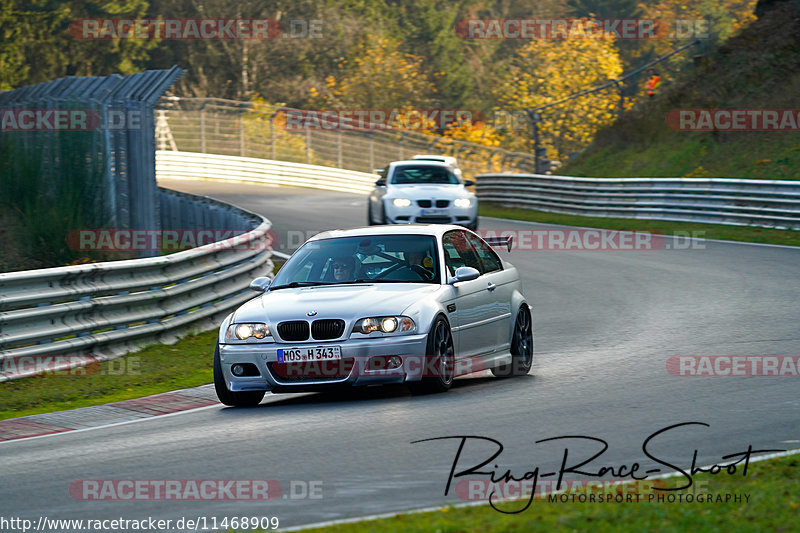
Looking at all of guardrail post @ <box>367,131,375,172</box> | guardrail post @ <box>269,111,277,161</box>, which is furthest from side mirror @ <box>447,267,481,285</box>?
guardrail post @ <box>367,131,375,172</box>

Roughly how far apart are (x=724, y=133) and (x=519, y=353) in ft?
80.2

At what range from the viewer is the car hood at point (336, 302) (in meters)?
9.78

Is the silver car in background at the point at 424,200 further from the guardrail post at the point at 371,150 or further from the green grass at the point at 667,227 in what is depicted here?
the guardrail post at the point at 371,150

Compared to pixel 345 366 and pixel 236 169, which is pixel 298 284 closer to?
pixel 345 366

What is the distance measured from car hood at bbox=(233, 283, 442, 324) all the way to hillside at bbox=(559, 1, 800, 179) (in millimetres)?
21320

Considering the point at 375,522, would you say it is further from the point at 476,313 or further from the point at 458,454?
the point at 476,313

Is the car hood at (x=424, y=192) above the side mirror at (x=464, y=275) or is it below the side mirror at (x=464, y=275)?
below

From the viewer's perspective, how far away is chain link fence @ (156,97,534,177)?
49.7 meters

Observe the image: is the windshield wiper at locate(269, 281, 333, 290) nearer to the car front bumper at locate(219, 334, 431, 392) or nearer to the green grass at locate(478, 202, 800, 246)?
the car front bumper at locate(219, 334, 431, 392)

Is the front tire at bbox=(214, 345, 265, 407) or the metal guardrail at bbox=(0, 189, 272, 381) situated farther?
the metal guardrail at bbox=(0, 189, 272, 381)

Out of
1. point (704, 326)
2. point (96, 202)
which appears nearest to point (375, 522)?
point (704, 326)

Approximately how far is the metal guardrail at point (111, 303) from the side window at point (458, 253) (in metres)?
3.83

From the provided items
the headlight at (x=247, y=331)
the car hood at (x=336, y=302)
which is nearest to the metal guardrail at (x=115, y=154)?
the car hood at (x=336, y=302)

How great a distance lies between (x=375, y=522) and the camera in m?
5.80
